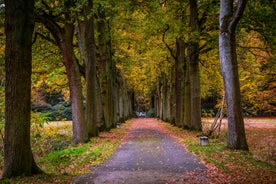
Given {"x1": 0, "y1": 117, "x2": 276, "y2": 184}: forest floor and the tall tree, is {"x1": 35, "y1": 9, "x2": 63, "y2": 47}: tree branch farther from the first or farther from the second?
{"x1": 0, "y1": 117, "x2": 276, "y2": 184}: forest floor

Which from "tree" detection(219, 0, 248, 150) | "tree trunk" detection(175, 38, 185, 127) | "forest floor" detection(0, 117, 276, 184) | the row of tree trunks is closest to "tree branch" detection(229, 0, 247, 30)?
"tree" detection(219, 0, 248, 150)

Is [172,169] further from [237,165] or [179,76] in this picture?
[179,76]

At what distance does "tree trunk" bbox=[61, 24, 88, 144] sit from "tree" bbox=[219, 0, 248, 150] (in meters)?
7.03

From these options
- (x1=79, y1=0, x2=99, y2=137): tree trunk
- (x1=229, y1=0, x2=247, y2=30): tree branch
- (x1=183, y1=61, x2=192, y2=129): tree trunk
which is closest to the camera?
(x1=229, y1=0, x2=247, y2=30): tree branch

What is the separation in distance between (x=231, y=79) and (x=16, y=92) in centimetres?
791

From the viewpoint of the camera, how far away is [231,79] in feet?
41.1

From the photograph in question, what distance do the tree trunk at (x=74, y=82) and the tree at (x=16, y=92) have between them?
7541mm

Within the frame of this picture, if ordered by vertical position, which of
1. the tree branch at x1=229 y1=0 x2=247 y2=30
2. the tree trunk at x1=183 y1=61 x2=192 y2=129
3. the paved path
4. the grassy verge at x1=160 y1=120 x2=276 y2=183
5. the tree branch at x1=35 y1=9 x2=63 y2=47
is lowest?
the paved path

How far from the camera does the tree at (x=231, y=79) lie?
40.8 feet

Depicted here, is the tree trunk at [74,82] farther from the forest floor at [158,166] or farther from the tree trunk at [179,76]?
the tree trunk at [179,76]

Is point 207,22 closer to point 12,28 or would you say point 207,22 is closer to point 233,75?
point 233,75

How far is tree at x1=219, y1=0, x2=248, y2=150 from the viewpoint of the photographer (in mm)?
12422

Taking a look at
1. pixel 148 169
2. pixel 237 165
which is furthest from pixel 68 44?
pixel 237 165

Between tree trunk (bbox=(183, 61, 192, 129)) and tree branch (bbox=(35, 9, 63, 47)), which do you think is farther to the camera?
tree trunk (bbox=(183, 61, 192, 129))
